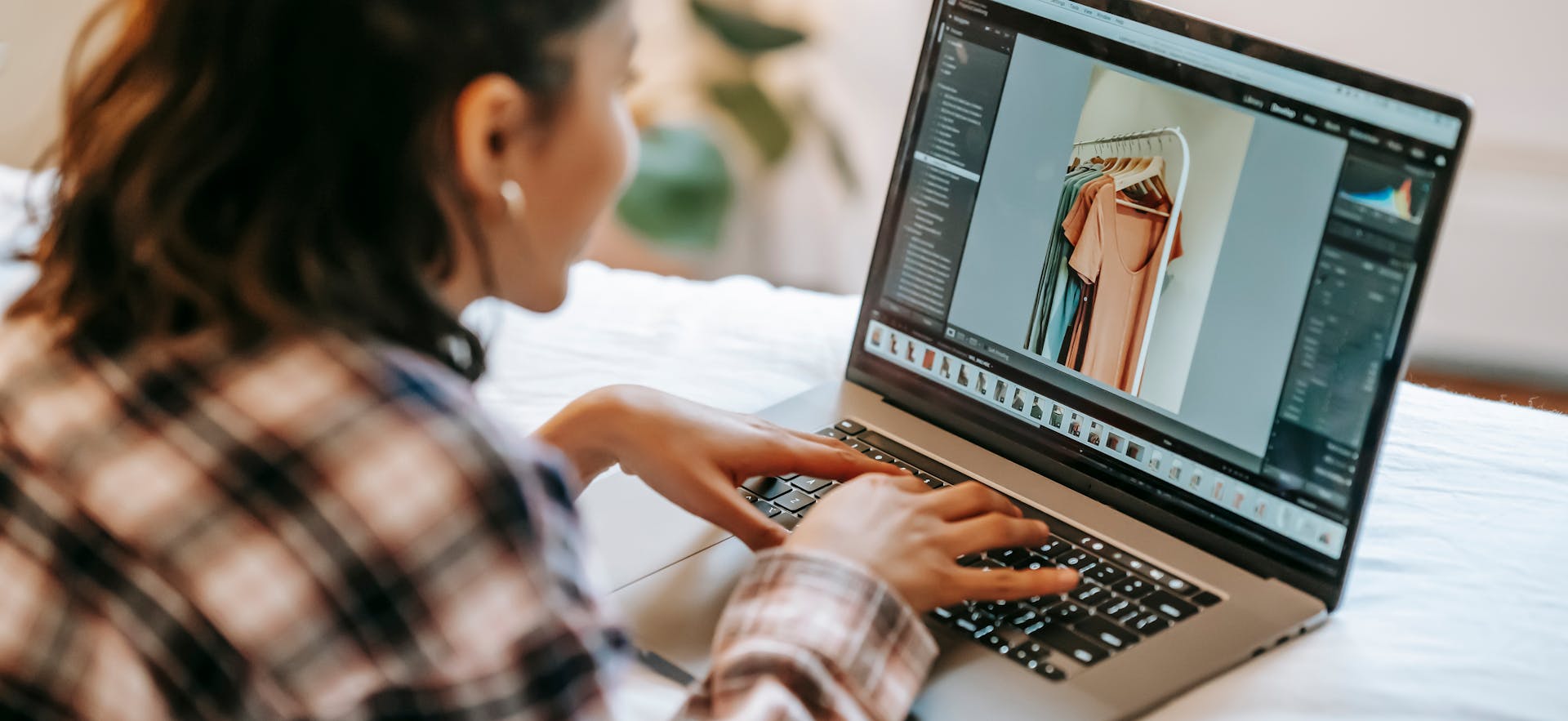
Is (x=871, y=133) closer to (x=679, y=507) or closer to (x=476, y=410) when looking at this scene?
(x=679, y=507)

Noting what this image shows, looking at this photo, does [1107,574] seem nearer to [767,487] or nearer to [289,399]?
[767,487]

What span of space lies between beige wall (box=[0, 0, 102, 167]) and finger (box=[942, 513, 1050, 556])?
71.9 inches

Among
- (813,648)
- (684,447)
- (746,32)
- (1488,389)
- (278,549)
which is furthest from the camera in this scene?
(1488,389)

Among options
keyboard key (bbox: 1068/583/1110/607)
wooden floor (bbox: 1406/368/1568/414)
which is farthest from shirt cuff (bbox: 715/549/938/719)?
wooden floor (bbox: 1406/368/1568/414)

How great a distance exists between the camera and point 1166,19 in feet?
2.72

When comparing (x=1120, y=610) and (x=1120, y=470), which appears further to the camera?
(x=1120, y=470)

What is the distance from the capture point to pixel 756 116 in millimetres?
1747

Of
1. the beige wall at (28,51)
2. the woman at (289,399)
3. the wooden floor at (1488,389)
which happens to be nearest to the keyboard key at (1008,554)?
the woman at (289,399)

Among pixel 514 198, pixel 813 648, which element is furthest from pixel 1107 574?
pixel 514 198

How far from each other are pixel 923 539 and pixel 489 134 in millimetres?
323

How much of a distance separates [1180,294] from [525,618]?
460 millimetres

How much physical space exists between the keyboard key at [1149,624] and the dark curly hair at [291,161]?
0.42m

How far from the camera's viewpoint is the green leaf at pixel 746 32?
166 cm

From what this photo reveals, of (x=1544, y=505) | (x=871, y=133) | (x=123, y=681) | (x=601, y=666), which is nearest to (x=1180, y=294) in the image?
(x=1544, y=505)
